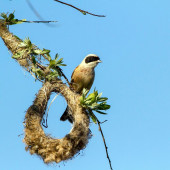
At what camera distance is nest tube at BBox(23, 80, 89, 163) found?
4.14 m

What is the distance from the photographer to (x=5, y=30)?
4.62 m

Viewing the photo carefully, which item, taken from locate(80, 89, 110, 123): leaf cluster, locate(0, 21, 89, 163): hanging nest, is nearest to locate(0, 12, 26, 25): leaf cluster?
locate(0, 21, 89, 163): hanging nest

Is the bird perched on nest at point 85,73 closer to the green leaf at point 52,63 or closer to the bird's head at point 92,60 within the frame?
the bird's head at point 92,60

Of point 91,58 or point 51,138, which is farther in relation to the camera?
point 91,58

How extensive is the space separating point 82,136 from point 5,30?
62.1 inches

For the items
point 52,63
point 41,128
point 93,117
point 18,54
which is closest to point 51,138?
point 41,128

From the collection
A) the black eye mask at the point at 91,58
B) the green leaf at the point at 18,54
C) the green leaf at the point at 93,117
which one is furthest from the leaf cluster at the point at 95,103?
the black eye mask at the point at 91,58

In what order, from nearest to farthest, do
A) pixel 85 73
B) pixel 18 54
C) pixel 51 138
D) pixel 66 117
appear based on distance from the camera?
pixel 51 138, pixel 18 54, pixel 66 117, pixel 85 73

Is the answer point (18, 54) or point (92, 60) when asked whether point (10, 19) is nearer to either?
point (18, 54)

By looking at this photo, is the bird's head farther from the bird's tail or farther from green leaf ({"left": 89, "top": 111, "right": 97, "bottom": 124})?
green leaf ({"left": 89, "top": 111, "right": 97, "bottom": 124})

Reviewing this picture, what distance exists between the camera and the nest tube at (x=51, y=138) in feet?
13.6

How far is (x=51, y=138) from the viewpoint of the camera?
4238mm

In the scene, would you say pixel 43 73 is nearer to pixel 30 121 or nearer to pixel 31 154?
pixel 30 121

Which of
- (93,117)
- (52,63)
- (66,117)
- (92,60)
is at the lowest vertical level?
(93,117)
